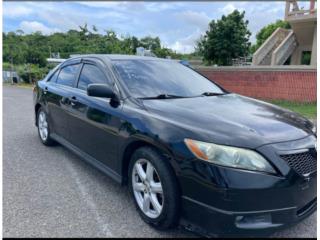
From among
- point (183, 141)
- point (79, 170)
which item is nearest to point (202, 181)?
point (183, 141)

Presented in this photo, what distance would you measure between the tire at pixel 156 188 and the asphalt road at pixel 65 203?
0.14m

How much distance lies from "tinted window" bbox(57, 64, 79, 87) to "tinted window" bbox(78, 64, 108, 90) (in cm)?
28

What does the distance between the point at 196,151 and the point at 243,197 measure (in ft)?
1.55

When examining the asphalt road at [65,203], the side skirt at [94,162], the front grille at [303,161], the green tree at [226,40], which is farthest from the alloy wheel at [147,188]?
the green tree at [226,40]

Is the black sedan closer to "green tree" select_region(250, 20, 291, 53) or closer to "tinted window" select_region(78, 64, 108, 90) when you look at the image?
"tinted window" select_region(78, 64, 108, 90)

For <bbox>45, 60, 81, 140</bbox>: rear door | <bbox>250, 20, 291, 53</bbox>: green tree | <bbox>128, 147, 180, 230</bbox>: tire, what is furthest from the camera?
<bbox>250, 20, 291, 53</bbox>: green tree

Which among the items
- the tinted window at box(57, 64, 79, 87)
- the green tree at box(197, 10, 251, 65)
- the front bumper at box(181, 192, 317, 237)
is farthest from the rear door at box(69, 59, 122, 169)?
the green tree at box(197, 10, 251, 65)

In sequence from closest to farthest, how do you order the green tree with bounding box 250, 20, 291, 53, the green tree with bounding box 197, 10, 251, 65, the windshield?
the windshield → the green tree with bounding box 197, 10, 251, 65 → the green tree with bounding box 250, 20, 291, 53

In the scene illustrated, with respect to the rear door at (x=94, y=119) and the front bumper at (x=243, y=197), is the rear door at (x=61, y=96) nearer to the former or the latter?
the rear door at (x=94, y=119)

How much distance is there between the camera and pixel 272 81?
13.2 metres

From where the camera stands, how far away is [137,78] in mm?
3520

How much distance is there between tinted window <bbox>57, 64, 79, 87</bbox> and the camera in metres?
4.47

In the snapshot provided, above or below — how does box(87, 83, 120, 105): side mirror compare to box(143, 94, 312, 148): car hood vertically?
above

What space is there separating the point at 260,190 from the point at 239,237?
40cm
